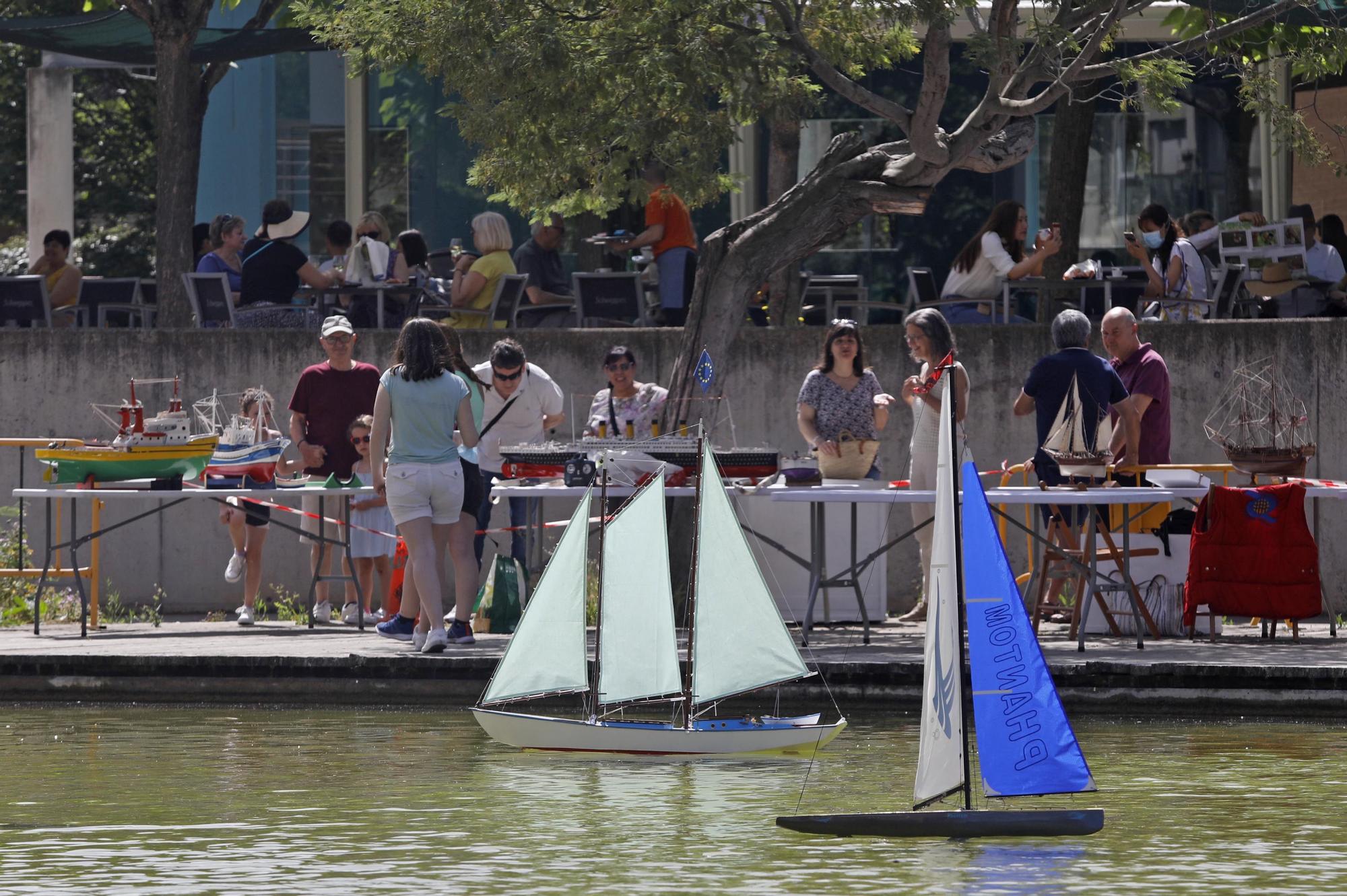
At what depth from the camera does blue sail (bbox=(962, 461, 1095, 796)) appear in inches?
296

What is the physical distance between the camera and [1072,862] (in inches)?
297

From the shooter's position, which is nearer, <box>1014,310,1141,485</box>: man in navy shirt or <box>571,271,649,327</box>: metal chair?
<box>1014,310,1141,485</box>: man in navy shirt

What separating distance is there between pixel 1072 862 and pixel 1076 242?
11.3 meters

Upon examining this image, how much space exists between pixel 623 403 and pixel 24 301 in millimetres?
5616

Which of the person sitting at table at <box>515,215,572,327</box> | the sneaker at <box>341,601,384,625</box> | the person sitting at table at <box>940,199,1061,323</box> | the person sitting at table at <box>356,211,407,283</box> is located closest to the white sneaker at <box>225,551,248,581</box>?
the sneaker at <box>341,601,384,625</box>

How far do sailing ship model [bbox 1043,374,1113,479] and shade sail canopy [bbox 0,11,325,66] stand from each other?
8293 millimetres

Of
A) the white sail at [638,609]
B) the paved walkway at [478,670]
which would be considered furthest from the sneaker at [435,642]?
the white sail at [638,609]

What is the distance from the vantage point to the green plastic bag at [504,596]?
12844mm

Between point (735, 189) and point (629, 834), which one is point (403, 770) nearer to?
point (629, 834)

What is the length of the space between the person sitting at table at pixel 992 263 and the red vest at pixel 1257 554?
3.25m

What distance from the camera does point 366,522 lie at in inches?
525

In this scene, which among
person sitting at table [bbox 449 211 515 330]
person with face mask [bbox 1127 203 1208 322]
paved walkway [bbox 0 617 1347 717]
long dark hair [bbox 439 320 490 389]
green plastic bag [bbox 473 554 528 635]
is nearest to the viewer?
paved walkway [bbox 0 617 1347 717]

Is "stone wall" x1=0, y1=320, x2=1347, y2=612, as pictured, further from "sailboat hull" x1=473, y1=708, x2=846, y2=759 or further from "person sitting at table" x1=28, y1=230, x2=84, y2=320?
"sailboat hull" x1=473, y1=708, x2=846, y2=759

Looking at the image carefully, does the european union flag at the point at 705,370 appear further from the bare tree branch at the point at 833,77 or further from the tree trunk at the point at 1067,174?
the tree trunk at the point at 1067,174
